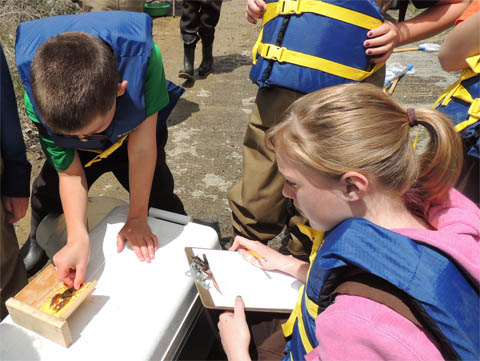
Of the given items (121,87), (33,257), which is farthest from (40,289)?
(33,257)

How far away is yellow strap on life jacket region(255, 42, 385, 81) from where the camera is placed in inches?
52.0

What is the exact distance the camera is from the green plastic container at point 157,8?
18.7 ft

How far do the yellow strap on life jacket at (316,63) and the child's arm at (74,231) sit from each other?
79 centimetres

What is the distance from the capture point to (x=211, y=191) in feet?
7.98

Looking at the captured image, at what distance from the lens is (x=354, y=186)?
838mm

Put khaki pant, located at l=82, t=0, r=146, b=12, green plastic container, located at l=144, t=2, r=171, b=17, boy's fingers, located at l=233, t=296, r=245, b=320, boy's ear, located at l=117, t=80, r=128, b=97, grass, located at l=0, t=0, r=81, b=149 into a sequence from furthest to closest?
green plastic container, located at l=144, t=2, r=171, b=17 < grass, located at l=0, t=0, r=81, b=149 < khaki pant, located at l=82, t=0, r=146, b=12 < boy's ear, located at l=117, t=80, r=128, b=97 < boy's fingers, located at l=233, t=296, r=245, b=320

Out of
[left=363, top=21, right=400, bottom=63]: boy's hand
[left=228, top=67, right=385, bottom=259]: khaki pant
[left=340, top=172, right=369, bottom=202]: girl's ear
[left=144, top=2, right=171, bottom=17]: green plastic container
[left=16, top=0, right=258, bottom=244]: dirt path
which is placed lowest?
[left=16, top=0, right=258, bottom=244]: dirt path

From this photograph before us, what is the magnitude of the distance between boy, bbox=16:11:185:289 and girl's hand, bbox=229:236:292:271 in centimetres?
28

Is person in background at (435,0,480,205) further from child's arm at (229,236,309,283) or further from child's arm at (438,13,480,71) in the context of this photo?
child's arm at (229,236,309,283)

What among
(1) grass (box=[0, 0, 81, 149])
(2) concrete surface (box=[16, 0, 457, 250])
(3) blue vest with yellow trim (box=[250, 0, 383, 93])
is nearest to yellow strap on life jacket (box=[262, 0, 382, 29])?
(3) blue vest with yellow trim (box=[250, 0, 383, 93])

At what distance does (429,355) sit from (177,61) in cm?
416

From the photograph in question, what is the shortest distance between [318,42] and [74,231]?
1.00 m

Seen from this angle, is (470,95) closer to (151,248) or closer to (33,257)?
(151,248)

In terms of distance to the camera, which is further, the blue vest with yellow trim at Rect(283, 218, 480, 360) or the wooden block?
the wooden block
